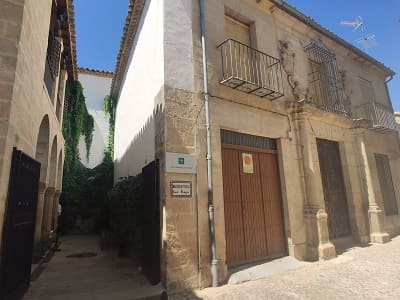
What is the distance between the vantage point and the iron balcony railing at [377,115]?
29.4 ft

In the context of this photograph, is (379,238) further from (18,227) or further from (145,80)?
(18,227)

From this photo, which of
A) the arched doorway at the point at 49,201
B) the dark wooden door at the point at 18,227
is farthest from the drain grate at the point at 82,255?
the dark wooden door at the point at 18,227

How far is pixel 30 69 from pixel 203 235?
12.5 feet

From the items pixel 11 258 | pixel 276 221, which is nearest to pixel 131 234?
pixel 11 258

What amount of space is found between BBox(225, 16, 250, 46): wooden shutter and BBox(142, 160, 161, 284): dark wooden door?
3894mm

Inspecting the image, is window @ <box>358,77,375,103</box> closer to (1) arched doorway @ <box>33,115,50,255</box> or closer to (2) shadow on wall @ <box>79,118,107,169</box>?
(1) arched doorway @ <box>33,115,50,255</box>

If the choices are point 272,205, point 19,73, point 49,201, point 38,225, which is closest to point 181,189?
point 272,205

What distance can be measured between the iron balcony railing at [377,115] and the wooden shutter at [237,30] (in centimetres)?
517

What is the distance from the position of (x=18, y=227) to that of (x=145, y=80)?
399 cm

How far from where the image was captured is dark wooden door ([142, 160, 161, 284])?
421 cm

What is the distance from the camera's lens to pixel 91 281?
4.47 meters

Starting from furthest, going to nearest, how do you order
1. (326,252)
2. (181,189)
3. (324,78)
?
(324,78) → (326,252) → (181,189)

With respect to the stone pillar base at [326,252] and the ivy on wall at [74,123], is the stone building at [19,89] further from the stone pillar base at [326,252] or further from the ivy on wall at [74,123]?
the ivy on wall at [74,123]

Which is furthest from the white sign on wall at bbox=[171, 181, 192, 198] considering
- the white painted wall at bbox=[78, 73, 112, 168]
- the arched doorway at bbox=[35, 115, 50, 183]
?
the white painted wall at bbox=[78, 73, 112, 168]
